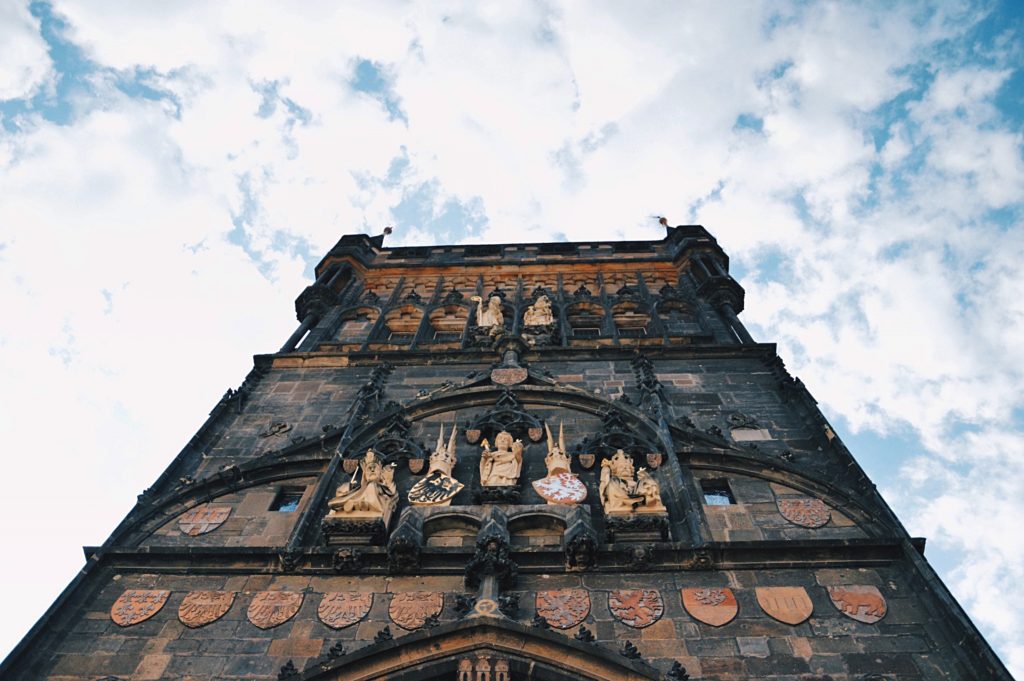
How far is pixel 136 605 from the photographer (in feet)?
26.3

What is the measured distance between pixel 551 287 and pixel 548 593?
1058 centimetres

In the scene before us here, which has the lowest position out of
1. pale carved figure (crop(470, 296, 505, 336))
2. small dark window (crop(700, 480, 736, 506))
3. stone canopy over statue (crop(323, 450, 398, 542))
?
stone canopy over statue (crop(323, 450, 398, 542))

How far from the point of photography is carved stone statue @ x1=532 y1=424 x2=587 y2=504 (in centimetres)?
903

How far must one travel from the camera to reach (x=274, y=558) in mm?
8344

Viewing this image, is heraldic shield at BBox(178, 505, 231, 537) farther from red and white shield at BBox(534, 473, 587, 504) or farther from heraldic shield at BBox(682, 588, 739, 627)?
heraldic shield at BBox(682, 588, 739, 627)

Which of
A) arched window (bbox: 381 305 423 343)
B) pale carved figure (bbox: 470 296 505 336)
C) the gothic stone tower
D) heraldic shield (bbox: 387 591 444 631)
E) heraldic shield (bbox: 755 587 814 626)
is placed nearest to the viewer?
the gothic stone tower

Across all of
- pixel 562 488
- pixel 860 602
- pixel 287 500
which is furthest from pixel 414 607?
pixel 860 602

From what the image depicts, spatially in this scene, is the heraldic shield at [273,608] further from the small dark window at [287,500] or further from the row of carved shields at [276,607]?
the small dark window at [287,500]

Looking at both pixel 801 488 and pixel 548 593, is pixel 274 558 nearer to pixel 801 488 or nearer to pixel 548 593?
pixel 548 593

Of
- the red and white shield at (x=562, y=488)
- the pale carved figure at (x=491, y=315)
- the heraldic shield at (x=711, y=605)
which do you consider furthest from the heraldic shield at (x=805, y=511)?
the pale carved figure at (x=491, y=315)

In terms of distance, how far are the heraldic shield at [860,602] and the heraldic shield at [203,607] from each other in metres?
5.74

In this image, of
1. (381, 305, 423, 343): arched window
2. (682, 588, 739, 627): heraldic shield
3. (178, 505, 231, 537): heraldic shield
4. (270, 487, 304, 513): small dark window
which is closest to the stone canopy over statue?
(270, 487, 304, 513): small dark window

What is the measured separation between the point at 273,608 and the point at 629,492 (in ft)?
12.3

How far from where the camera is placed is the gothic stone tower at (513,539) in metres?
7.00
